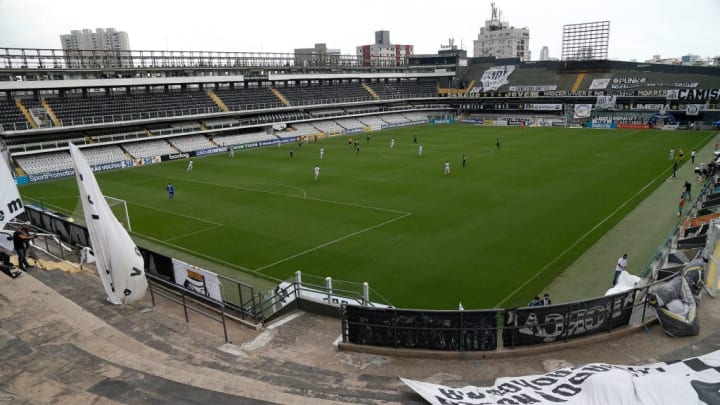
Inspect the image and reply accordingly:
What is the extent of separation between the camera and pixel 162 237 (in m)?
25.4

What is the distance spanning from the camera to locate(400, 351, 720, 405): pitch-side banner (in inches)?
319

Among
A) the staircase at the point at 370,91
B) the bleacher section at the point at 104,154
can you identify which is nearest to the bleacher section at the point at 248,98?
the bleacher section at the point at 104,154

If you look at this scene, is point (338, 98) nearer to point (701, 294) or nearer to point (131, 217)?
point (131, 217)

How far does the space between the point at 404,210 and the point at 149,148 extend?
3613 cm

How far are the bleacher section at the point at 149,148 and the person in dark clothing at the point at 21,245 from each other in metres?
37.3

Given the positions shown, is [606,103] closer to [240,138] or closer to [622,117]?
[622,117]

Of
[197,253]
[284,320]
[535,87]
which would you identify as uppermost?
[535,87]

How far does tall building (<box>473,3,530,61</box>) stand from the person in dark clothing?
569 feet

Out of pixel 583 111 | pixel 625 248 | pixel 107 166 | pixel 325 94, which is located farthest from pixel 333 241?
pixel 583 111

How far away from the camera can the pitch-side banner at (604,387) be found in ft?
26.6

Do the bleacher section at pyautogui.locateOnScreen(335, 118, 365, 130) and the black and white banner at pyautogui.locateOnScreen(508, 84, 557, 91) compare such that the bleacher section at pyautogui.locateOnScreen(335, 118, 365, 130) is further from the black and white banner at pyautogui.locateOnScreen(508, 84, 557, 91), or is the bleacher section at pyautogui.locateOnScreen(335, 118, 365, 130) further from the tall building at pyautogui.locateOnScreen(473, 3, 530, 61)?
the tall building at pyautogui.locateOnScreen(473, 3, 530, 61)

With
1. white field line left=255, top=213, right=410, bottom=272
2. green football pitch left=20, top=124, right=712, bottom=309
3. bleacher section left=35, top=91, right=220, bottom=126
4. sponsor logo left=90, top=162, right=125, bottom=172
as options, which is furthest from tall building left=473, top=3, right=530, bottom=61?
white field line left=255, top=213, right=410, bottom=272

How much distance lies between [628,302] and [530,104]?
77042 mm

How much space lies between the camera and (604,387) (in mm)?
8156
